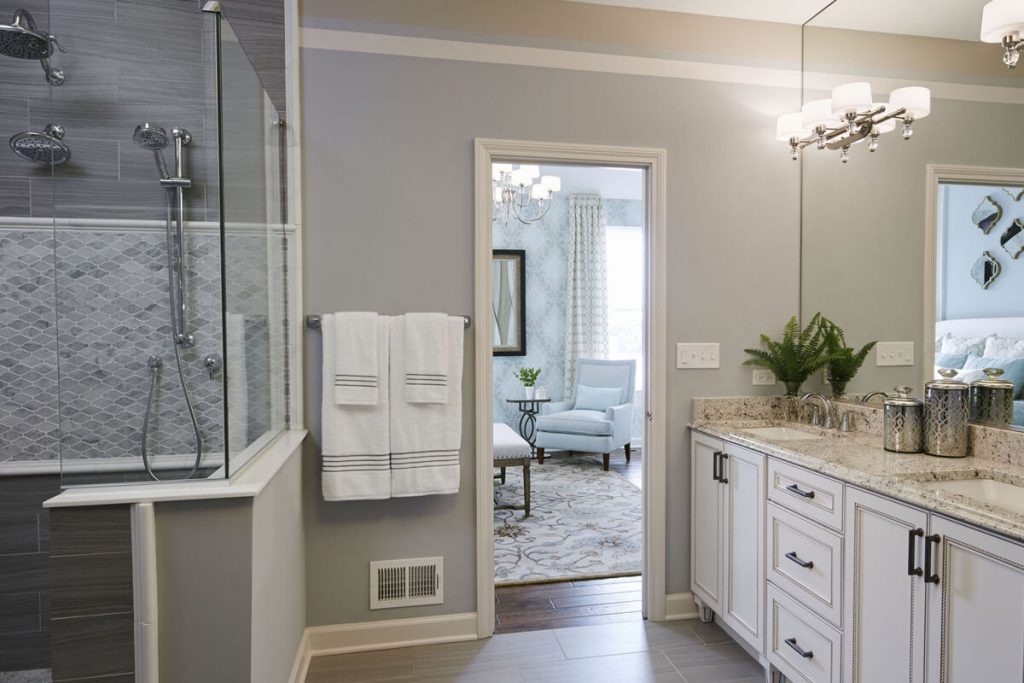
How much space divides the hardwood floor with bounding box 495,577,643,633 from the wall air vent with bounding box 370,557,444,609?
369 mm

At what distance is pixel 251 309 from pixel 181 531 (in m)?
0.66

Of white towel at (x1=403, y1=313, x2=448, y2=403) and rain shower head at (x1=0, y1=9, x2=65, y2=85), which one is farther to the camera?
white towel at (x1=403, y1=313, x2=448, y2=403)

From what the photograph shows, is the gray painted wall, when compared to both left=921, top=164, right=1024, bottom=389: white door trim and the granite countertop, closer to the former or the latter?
the granite countertop

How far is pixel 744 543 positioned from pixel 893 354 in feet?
3.02

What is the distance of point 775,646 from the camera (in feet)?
7.04

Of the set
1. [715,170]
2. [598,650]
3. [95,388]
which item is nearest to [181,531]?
[95,388]

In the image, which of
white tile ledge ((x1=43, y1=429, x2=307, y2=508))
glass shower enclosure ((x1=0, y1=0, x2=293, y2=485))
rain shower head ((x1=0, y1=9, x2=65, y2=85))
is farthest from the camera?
rain shower head ((x1=0, y1=9, x2=65, y2=85))

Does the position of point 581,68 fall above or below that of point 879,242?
above

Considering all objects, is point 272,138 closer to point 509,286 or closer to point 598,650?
point 598,650

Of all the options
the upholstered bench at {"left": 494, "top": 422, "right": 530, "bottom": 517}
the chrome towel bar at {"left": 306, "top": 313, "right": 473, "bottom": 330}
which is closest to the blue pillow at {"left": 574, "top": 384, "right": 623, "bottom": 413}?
the upholstered bench at {"left": 494, "top": 422, "right": 530, "bottom": 517}

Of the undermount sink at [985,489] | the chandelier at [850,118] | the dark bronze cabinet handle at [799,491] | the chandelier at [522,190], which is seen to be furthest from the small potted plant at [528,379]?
the undermount sink at [985,489]

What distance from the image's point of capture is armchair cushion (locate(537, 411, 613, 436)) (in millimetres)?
5570

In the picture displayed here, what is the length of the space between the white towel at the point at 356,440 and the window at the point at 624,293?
4484 millimetres

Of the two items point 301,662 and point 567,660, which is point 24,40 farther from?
point 567,660
